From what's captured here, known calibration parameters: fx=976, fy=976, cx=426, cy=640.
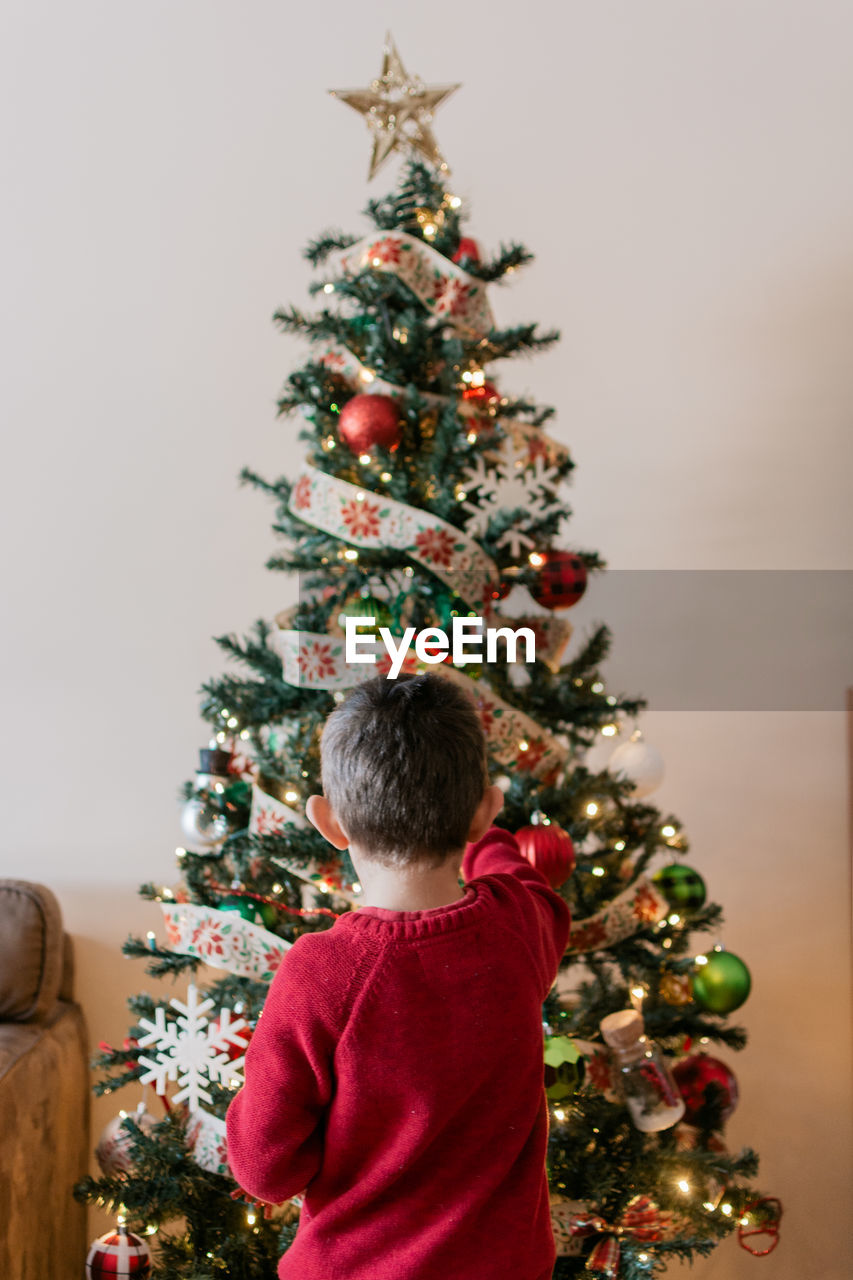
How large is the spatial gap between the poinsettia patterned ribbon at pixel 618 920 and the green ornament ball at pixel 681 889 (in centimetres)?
12

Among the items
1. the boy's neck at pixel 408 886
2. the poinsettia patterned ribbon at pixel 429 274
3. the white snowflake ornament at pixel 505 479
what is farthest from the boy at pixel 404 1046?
the poinsettia patterned ribbon at pixel 429 274

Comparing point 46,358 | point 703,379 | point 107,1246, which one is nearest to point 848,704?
point 703,379

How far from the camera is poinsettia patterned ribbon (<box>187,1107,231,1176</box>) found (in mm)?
1416

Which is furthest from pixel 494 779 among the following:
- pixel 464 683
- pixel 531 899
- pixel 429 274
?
pixel 429 274

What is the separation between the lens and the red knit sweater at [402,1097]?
2.79 ft

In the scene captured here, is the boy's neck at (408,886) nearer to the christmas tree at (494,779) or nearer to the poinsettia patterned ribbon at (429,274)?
the christmas tree at (494,779)

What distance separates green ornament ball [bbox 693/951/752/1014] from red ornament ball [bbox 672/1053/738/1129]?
3.6 inches

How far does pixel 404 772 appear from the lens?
89cm

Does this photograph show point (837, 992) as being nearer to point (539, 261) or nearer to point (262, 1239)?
point (262, 1239)

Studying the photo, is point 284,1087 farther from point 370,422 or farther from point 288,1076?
point 370,422

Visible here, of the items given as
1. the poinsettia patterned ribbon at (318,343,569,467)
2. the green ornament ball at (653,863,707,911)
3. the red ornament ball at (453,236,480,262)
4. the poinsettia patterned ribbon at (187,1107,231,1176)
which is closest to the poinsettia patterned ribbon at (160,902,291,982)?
the poinsettia patterned ribbon at (187,1107,231,1176)

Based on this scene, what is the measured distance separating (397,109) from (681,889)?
1.48 meters

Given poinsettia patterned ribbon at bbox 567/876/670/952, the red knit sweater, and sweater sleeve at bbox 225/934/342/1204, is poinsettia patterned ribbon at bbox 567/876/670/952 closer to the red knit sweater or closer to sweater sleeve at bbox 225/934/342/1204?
the red knit sweater
